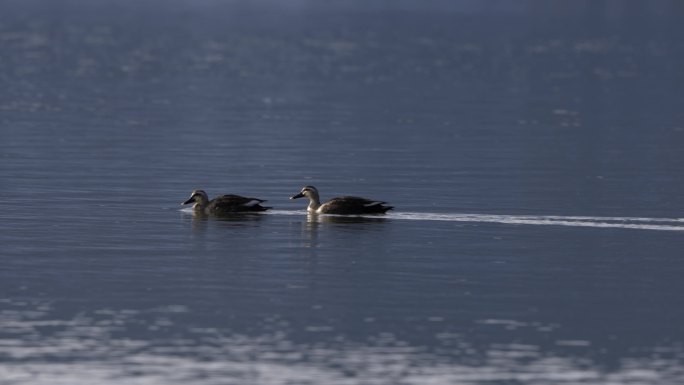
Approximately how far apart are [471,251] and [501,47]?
112 m

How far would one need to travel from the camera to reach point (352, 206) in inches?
1411

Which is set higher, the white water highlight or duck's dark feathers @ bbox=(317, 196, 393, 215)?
duck's dark feathers @ bbox=(317, 196, 393, 215)

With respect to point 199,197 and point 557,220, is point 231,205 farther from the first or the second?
point 557,220

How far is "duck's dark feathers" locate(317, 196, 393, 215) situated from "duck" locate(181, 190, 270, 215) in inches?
54.2

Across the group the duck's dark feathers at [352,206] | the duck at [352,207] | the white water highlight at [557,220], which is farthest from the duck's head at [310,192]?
the white water highlight at [557,220]

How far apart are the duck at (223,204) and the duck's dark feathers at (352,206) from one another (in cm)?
138

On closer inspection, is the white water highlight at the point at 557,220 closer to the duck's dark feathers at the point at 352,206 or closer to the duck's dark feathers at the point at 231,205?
the duck's dark feathers at the point at 352,206

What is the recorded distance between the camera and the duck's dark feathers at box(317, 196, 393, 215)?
3569 centimetres

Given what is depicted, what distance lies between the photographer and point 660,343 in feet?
78.6

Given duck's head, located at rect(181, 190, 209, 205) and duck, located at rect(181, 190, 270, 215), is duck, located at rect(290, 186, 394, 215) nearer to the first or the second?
duck, located at rect(181, 190, 270, 215)

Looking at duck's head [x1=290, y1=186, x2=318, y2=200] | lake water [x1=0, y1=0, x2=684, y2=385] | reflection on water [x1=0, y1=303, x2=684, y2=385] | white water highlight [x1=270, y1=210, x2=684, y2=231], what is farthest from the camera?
duck's head [x1=290, y1=186, x2=318, y2=200]

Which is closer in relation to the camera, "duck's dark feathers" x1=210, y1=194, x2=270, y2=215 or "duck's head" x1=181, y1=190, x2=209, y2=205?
"duck's dark feathers" x1=210, y1=194, x2=270, y2=215

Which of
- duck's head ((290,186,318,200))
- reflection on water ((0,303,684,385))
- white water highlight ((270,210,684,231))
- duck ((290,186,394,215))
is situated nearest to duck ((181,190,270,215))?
duck's head ((290,186,318,200))

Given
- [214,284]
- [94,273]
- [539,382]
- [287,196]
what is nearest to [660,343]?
[539,382]
